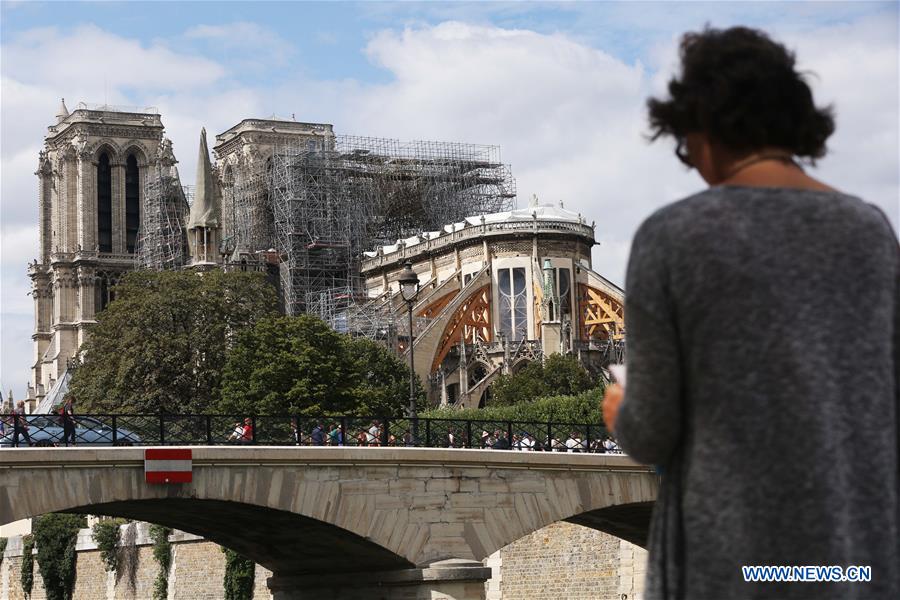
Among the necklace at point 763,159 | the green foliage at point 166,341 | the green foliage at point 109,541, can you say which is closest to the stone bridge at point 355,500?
the necklace at point 763,159

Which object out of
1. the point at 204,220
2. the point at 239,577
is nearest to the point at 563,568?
the point at 239,577

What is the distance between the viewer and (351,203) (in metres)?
105

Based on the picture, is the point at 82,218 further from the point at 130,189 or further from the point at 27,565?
the point at 27,565

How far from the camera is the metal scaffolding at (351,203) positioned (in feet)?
334

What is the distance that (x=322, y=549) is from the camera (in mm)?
31734

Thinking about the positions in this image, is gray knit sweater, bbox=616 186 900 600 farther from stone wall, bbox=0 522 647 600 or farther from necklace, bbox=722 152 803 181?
stone wall, bbox=0 522 647 600

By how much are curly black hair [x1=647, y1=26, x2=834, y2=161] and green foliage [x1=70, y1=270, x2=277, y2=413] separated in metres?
64.4

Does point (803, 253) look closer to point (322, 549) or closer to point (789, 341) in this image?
point (789, 341)

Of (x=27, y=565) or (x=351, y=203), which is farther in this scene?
(x=351, y=203)

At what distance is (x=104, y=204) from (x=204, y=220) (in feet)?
102

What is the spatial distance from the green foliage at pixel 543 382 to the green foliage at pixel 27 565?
2090 cm

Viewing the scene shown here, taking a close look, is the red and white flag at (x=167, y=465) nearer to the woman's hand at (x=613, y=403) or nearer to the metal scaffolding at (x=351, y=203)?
the woman's hand at (x=613, y=403)

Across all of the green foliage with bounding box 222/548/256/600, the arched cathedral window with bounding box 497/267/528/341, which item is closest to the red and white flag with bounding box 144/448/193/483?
the green foliage with bounding box 222/548/256/600

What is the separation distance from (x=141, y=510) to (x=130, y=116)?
10311 centimetres
